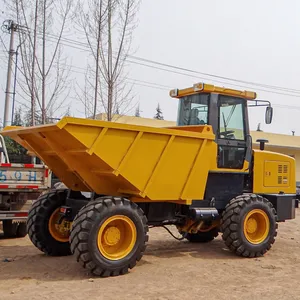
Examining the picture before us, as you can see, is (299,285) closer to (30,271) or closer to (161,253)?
(161,253)

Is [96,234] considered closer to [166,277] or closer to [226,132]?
[166,277]

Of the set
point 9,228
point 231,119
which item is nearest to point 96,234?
point 231,119

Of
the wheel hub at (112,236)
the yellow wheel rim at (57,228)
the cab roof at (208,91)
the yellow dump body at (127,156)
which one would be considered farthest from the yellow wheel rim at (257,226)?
the yellow wheel rim at (57,228)

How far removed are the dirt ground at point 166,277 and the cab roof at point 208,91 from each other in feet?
9.76

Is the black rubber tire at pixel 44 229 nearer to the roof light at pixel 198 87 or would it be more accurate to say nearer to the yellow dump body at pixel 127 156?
the yellow dump body at pixel 127 156

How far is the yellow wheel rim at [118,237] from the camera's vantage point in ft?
22.3

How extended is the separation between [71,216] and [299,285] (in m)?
3.61

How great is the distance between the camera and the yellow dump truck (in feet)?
21.8

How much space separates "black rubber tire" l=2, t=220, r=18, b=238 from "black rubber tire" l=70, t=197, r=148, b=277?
13.3 ft

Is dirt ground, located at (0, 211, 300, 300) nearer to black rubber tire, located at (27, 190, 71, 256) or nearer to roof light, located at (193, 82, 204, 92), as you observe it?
black rubber tire, located at (27, 190, 71, 256)

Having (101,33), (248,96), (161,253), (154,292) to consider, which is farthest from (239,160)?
(101,33)

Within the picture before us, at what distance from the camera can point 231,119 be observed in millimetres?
8758

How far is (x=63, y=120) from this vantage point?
6.14 m

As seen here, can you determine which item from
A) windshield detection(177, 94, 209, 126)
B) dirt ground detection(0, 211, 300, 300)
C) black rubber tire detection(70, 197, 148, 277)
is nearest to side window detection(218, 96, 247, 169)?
windshield detection(177, 94, 209, 126)
